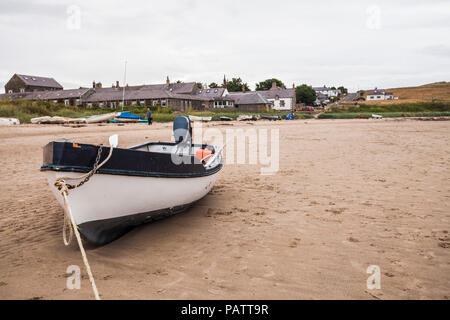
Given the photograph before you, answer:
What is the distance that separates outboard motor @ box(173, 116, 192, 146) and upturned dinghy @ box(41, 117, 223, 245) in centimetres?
220

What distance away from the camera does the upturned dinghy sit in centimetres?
370

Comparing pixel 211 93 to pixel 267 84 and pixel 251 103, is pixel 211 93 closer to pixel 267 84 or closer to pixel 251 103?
pixel 251 103

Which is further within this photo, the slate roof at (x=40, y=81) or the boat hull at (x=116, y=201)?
the slate roof at (x=40, y=81)

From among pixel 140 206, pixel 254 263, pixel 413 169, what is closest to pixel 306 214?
pixel 254 263

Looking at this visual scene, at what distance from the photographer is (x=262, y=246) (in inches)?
179

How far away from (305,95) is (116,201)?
102 m

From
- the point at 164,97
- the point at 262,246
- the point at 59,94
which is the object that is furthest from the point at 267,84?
the point at 262,246

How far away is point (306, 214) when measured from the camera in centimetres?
582

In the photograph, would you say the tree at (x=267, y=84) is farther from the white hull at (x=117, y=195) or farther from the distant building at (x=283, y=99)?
the white hull at (x=117, y=195)

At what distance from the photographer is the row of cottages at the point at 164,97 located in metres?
60.7

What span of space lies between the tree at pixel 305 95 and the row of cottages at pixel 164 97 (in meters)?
17.9

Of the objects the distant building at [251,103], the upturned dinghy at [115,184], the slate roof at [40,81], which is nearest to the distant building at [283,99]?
the distant building at [251,103]

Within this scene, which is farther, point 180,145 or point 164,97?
point 164,97
